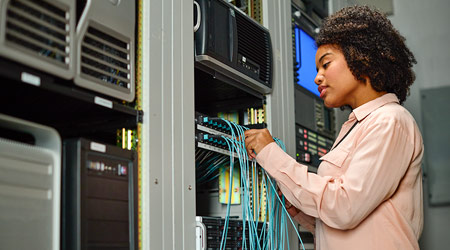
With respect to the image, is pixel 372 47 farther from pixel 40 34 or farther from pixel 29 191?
pixel 29 191

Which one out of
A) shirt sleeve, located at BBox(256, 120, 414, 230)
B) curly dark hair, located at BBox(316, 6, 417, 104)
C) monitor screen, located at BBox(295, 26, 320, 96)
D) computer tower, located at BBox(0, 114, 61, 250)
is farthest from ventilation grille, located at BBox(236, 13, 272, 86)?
computer tower, located at BBox(0, 114, 61, 250)

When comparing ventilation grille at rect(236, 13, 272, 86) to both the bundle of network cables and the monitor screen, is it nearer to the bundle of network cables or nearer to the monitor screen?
the bundle of network cables

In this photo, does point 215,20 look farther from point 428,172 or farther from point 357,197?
point 428,172

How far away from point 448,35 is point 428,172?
3.32ft

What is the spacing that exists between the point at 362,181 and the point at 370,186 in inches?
1.0

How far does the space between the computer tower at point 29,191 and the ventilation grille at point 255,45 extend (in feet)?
3.20

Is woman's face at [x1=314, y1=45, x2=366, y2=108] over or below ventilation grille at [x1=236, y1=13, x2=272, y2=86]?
below

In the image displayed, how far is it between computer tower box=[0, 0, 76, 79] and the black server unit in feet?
0.61

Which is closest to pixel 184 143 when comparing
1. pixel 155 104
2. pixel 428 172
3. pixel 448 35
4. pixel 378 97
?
pixel 155 104

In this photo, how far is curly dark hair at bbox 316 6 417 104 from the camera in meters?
1.74

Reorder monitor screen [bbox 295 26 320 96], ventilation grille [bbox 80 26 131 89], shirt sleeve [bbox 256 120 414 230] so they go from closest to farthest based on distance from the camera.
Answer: ventilation grille [bbox 80 26 131 89] < shirt sleeve [bbox 256 120 414 230] < monitor screen [bbox 295 26 320 96]

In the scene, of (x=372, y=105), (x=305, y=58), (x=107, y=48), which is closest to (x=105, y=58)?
(x=107, y=48)

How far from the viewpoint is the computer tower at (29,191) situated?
100cm

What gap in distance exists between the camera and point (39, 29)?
1.11 metres
